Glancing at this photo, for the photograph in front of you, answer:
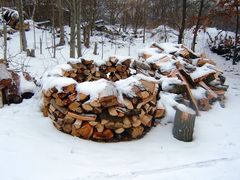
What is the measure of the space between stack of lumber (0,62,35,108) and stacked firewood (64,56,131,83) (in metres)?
1.23

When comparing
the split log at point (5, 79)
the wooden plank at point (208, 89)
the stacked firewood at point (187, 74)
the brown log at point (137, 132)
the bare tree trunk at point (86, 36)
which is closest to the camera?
the brown log at point (137, 132)

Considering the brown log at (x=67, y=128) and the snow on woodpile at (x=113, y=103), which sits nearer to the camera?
the snow on woodpile at (x=113, y=103)

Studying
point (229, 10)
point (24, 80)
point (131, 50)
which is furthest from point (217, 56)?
point (24, 80)

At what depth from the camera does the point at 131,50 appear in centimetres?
1877

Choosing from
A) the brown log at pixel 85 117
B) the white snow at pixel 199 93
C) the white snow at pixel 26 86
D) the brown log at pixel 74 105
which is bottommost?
the white snow at pixel 199 93

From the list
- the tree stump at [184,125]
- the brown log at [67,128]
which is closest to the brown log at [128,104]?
the tree stump at [184,125]

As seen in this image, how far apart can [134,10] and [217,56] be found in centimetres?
907

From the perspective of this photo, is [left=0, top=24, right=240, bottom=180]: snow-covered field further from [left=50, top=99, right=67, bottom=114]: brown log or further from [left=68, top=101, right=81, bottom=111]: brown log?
[left=68, top=101, right=81, bottom=111]: brown log

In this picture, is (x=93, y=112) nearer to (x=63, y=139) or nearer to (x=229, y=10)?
(x=63, y=139)

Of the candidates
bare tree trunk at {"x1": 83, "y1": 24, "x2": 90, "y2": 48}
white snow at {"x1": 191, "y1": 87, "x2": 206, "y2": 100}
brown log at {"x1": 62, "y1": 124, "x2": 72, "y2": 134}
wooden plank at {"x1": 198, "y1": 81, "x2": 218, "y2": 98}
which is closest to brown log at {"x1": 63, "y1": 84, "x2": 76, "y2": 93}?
brown log at {"x1": 62, "y1": 124, "x2": 72, "y2": 134}

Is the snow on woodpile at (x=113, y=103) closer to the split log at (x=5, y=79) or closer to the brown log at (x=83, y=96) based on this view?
the brown log at (x=83, y=96)

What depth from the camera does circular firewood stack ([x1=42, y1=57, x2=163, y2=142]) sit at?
6266mm

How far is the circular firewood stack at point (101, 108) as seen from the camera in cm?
627

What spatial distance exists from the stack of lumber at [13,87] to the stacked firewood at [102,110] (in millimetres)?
1393
